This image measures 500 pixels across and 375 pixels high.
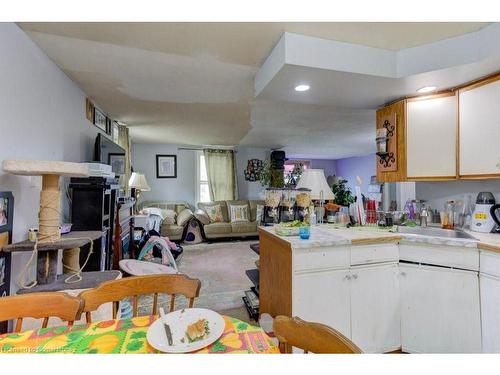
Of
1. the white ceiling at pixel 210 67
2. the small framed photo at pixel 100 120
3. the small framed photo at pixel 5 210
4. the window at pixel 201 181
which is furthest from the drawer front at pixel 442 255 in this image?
the window at pixel 201 181

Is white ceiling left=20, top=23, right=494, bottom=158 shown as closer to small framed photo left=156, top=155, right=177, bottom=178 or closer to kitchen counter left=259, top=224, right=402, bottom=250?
kitchen counter left=259, top=224, right=402, bottom=250

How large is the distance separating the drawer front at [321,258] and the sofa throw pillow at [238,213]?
4.10 meters

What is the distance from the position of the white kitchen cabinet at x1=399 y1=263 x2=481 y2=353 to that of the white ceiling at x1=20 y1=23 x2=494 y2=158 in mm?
1361

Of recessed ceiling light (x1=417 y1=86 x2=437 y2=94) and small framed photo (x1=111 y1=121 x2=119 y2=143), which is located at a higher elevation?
small framed photo (x1=111 y1=121 x2=119 y2=143)

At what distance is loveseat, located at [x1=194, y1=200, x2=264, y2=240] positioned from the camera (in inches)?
212

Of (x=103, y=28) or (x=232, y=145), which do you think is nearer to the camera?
(x=103, y=28)

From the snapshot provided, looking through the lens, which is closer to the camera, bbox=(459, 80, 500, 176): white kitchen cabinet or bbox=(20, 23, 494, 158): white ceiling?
bbox=(20, 23, 494, 158): white ceiling

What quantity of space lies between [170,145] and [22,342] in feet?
18.7

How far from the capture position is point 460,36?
5.32 feet

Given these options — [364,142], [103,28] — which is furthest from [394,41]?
[364,142]

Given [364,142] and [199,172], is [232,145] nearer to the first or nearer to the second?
[199,172]

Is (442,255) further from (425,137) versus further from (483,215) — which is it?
(425,137)

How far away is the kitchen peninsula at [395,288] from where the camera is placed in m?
1.53

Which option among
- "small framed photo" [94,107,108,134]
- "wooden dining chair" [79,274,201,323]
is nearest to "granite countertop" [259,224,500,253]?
"wooden dining chair" [79,274,201,323]
